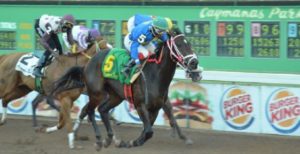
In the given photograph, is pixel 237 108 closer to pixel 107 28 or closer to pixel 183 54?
pixel 183 54

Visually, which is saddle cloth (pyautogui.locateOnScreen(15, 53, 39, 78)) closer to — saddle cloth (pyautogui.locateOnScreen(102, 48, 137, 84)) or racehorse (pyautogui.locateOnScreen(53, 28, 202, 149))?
racehorse (pyautogui.locateOnScreen(53, 28, 202, 149))

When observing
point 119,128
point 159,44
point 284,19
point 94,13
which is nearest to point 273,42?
point 284,19

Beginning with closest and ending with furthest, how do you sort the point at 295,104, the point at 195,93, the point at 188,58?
the point at 188,58
the point at 295,104
the point at 195,93

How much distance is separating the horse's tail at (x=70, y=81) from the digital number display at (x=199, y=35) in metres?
8.39

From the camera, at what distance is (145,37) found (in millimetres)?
9180

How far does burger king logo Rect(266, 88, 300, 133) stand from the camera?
35.8 ft

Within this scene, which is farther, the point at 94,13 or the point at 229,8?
the point at 94,13

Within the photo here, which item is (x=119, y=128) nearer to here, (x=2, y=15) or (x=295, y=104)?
(x=295, y=104)

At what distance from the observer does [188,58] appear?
8.67 metres

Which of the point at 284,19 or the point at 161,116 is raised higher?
the point at 284,19

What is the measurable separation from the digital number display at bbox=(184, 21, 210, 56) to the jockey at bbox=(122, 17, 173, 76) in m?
9.30

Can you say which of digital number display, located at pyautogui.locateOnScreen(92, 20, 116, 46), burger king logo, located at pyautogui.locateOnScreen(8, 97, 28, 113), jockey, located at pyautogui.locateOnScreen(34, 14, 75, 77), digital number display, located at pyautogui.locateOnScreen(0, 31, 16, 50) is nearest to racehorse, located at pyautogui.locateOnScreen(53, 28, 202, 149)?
jockey, located at pyautogui.locateOnScreen(34, 14, 75, 77)

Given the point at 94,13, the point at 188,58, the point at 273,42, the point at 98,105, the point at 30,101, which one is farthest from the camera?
the point at 94,13

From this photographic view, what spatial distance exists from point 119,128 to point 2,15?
9864 mm
